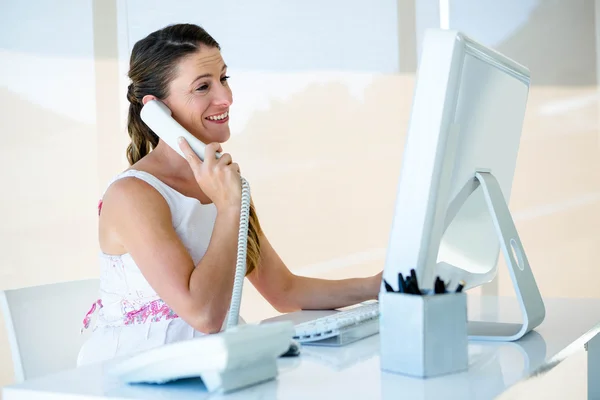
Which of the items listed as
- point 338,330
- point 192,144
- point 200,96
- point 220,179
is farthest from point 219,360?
point 200,96

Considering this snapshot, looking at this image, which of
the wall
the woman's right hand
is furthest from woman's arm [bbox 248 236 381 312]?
the wall

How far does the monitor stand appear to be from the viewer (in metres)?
1.13

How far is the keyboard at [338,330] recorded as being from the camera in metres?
1.12

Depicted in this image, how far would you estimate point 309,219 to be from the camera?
12.5 ft

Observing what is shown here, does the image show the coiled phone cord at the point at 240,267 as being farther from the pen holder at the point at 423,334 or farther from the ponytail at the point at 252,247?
the pen holder at the point at 423,334

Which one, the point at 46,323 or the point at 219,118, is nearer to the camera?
the point at 46,323

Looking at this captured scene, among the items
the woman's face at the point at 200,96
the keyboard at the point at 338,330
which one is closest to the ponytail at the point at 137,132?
the woman's face at the point at 200,96

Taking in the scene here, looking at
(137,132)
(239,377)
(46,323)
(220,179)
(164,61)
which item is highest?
(164,61)

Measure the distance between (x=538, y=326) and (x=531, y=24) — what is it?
2604 millimetres

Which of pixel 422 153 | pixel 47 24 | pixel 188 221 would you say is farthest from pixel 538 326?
pixel 47 24

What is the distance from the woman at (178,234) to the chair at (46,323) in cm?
5

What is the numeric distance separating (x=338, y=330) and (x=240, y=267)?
0.34m

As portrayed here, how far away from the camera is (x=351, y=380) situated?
0.87m

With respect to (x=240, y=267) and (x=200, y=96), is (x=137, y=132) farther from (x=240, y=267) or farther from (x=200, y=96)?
(x=240, y=267)
